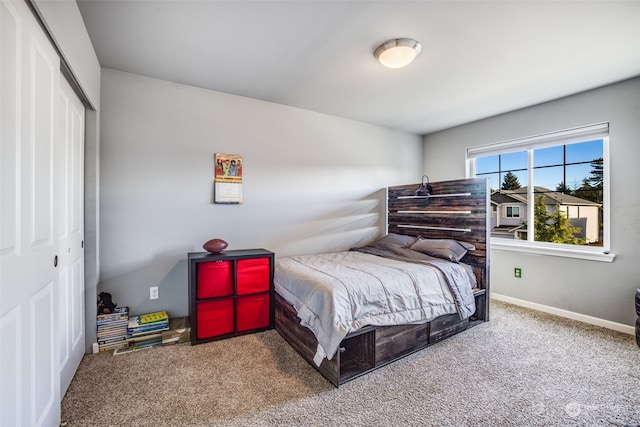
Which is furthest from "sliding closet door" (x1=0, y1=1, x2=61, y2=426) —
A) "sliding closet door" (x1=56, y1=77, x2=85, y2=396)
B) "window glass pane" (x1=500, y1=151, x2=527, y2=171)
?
"window glass pane" (x1=500, y1=151, x2=527, y2=171)

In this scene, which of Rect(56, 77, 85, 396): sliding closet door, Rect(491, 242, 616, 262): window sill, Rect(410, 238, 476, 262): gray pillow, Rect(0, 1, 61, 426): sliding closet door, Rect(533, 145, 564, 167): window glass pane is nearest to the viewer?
Rect(0, 1, 61, 426): sliding closet door

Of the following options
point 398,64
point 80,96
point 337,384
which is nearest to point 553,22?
point 398,64

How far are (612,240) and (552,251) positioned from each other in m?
0.51

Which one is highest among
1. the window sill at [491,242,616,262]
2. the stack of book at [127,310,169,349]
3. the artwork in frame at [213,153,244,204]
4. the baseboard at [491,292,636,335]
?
the artwork in frame at [213,153,244,204]

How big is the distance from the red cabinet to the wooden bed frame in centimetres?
20

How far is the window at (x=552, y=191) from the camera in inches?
119

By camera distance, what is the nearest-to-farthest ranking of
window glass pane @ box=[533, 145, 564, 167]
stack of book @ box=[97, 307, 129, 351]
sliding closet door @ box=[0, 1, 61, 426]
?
sliding closet door @ box=[0, 1, 61, 426] < stack of book @ box=[97, 307, 129, 351] < window glass pane @ box=[533, 145, 564, 167]

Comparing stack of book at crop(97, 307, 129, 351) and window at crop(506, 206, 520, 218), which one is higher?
window at crop(506, 206, 520, 218)

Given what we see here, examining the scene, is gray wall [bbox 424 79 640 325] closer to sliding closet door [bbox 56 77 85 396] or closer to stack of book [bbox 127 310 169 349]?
stack of book [bbox 127 310 169 349]

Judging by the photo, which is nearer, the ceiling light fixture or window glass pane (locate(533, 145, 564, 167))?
the ceiling light fixture

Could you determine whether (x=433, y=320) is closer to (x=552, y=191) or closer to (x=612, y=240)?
(x=612, y=240)

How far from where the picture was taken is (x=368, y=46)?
2.22 meters

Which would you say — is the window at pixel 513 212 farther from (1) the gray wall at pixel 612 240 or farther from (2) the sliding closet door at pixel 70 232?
(2) the sliding closet door at pixel 70 232

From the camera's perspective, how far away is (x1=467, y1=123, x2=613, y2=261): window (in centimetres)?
301
